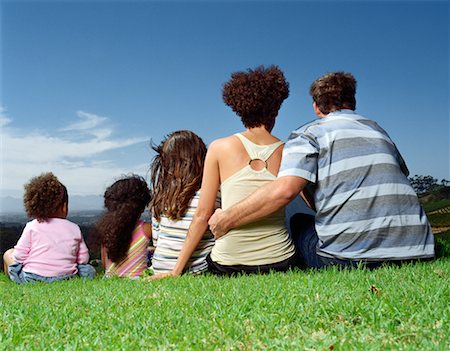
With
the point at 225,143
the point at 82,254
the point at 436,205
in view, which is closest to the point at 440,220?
the point at 436,205

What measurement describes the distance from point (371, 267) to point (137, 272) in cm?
324

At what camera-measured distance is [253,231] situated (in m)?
5.00

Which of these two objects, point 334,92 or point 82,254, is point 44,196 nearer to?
point 82,254

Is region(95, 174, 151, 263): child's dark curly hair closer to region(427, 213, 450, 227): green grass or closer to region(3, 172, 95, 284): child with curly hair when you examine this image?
region(3, 172, 95, 284): child with curly hair

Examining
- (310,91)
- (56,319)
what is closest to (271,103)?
(310,91)

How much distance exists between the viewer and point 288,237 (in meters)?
5.18

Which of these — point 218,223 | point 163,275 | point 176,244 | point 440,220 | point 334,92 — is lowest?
point 440,220

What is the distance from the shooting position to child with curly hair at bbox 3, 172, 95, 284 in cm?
712

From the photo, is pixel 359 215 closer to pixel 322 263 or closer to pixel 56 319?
pixel 322 263

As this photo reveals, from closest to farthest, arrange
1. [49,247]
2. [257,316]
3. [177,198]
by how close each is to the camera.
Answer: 1. [257,316]
2. [177,198]
3. [49,247]

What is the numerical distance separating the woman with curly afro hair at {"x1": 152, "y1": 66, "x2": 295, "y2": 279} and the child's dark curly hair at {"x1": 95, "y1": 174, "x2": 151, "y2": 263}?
5.61 feet

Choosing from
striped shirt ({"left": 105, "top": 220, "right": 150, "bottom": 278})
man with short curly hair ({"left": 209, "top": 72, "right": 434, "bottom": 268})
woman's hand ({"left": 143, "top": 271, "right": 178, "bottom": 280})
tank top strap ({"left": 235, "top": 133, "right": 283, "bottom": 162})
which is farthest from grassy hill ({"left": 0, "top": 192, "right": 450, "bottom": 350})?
striped shirt ({"left": 105, "top": 220, "right": 150, "bottom": 278})

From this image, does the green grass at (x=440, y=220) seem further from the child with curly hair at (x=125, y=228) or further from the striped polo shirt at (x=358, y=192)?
the striped polo shirt at (x=358, y=192)

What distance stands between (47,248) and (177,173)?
2310mm
